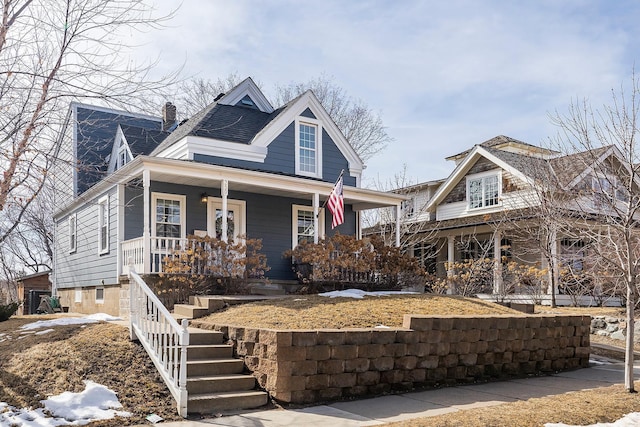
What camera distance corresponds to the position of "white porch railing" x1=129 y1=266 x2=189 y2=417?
6.28 m

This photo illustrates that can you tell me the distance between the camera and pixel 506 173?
22484 mm

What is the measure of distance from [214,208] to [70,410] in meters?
9.73

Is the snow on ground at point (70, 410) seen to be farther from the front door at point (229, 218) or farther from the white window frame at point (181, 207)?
the front door at point (229, 218)

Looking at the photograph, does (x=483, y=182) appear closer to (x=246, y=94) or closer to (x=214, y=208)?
(x=246, y=94)

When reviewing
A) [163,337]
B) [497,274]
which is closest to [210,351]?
[163,337]

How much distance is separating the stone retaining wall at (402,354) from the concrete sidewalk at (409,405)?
0.81ft

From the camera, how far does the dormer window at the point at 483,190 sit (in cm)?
2298

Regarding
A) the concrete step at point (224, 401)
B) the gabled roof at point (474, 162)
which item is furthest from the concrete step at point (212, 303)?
the gabled roof at point (474, 162)

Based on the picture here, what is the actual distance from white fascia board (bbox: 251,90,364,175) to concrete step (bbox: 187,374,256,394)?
33.0ft

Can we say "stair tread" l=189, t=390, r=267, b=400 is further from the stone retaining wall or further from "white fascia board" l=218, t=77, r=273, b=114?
"white fascia board" l=218, t=77, r=273, b=114

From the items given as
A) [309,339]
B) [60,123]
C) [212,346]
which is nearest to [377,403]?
[309,339]

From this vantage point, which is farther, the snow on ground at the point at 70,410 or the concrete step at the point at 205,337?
the concrete step at the point at 205,337

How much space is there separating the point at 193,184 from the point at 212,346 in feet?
26.0

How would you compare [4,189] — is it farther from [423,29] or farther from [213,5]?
[423,29]
